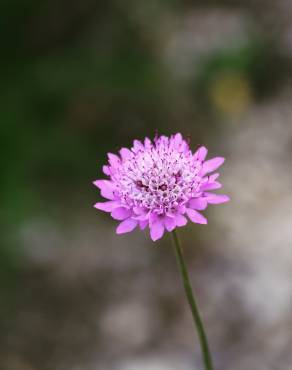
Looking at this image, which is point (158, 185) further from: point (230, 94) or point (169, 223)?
point (230, 94)

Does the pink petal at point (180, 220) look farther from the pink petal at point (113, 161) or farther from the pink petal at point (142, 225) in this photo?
the pink petal at point (113, 161)

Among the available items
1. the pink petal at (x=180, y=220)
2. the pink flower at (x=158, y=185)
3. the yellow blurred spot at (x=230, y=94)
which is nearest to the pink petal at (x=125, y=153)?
the pink flower at (x=158, y=185)

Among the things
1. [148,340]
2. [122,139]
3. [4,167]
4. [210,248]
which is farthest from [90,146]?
[148,340]

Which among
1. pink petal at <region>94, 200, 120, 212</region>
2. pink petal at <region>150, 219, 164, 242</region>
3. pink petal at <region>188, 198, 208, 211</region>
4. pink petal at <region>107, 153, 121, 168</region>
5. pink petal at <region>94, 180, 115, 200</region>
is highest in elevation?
pink petal at <region>107, 153, 121, 168</region>

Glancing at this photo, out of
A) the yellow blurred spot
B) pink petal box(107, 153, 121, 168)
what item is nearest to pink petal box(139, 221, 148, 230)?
pink petal box(107, 153, 121, 168)

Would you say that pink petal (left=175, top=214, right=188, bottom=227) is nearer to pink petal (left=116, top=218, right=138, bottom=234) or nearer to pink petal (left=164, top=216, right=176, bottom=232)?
pink petal (left=164, top=216, right=176, bottom=232)
